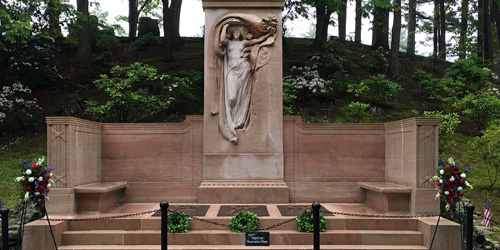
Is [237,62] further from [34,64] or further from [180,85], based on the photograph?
[34,64]

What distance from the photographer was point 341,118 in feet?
62.4

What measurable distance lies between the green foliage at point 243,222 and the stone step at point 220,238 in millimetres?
149

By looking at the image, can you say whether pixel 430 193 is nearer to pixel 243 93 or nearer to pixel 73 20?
pixel 243 93

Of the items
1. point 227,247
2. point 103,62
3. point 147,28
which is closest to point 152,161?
point 227,247

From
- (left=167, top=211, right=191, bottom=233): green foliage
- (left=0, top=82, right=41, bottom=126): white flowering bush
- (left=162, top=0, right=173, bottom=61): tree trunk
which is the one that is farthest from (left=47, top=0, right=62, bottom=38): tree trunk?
(left=167, top=211, right=191, bottom=233): green foliage

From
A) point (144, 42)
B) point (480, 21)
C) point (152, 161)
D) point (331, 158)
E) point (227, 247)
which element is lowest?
point (227, 247)

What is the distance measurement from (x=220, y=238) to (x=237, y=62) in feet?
16.9

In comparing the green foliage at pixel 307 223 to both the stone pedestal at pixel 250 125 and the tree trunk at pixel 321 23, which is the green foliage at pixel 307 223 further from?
the tree trunk at pixel 321 23

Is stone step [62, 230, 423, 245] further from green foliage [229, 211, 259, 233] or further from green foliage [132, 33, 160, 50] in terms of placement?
green foliage [132, 33, 160, 50]

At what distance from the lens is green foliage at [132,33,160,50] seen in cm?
2830

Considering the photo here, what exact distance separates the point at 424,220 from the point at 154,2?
36194 mm

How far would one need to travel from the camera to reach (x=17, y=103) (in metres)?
19.0

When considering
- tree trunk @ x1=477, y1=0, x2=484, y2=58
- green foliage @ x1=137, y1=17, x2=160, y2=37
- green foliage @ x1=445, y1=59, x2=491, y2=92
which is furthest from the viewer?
green foliage @ x1=137, y1=17, x2=160, y2=37

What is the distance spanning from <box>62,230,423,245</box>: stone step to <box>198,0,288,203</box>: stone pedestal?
2827mm
